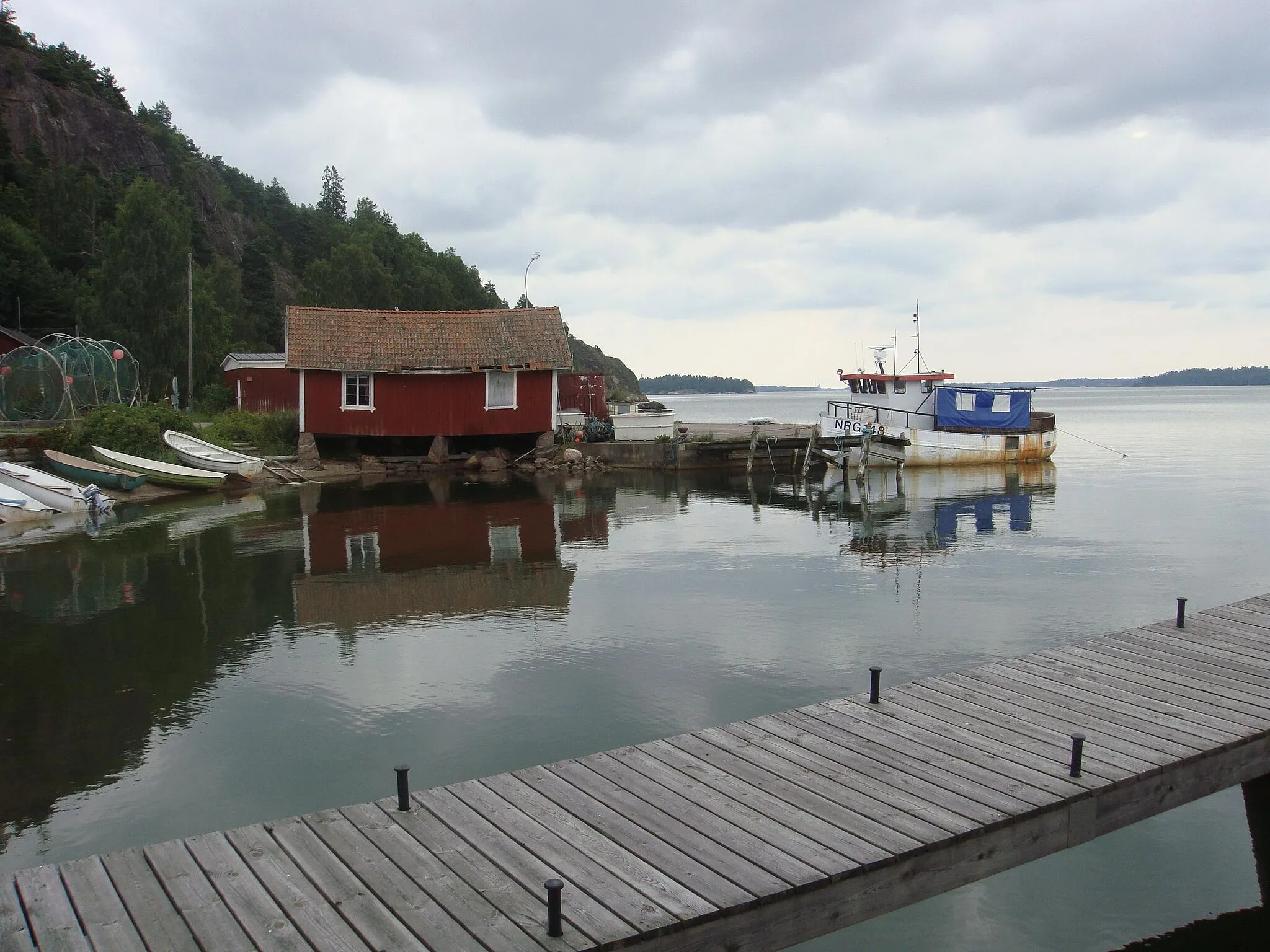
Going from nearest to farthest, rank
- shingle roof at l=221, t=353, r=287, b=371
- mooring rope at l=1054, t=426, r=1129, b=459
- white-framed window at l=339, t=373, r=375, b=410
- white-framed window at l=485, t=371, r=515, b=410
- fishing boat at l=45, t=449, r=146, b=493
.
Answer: fishing boat at l=45, t=449, r=146, b=493 < white-framed window at l=339, t=373, r=375, b=410 < white-framed window at l=485, t=371, r=515, b=410 < shingle roof at l=221, t=353, r=287, b=371 < mooring rope at l=1054, t=426, r=1129, b=459

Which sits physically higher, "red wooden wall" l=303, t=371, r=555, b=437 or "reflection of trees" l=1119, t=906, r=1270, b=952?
"red wooden wall" l=303, t=371, r=555, b=437

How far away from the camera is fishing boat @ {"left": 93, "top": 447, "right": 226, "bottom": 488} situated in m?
26.1

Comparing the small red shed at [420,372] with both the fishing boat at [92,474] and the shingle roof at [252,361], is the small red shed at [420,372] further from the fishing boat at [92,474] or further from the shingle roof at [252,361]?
the fishing boat at [92,474]

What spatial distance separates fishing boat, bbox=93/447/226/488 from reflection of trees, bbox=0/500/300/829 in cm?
649

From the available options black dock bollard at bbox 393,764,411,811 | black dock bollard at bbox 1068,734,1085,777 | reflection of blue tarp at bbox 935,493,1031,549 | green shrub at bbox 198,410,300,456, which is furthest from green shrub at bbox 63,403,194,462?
black dock bollard at bbox 1068,734,1085,777

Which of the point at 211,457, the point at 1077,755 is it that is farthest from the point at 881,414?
the point at 1077,755

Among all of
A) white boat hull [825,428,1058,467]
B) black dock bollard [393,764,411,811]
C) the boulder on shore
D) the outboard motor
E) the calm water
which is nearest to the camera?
black dock bollard [393,764,411,811]

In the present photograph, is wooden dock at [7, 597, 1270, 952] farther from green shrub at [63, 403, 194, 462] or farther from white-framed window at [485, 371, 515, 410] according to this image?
white-framed window at [485, 371, 515, 410]

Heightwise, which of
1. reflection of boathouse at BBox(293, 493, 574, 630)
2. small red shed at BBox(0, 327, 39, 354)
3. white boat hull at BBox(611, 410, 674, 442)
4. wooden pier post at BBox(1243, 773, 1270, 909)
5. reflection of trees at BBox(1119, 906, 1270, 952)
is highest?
small red shed at BBox(0, 327, 39, 354)

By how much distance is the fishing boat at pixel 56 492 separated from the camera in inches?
882

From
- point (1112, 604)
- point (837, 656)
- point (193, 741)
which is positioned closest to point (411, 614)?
point (193, 741)

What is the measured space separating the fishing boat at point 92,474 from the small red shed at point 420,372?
24.0 ft

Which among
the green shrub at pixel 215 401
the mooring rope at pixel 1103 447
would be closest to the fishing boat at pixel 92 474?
the green shrub at pixel 215 401

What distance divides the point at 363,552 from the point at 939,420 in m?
26.4
